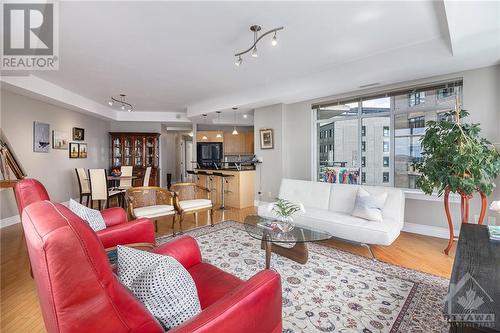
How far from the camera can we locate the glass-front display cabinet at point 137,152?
7.62 metres

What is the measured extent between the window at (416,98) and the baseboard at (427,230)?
197 cm

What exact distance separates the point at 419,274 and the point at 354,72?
2.92 m

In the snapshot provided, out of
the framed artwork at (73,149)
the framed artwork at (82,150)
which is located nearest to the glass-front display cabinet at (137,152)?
the framed artwork at (82,150)

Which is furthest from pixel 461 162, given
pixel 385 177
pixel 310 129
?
pixel 310 129

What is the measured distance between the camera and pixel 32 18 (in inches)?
96.1

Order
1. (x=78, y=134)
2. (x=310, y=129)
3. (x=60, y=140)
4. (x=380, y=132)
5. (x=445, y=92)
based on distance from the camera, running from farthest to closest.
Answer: (x=78, y=134) → (x=60, y=140) → (x=310, y=129) → (x=380, y=132) → (x=445, y=92)

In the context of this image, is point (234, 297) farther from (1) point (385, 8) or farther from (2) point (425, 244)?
(2) point (425, 244)

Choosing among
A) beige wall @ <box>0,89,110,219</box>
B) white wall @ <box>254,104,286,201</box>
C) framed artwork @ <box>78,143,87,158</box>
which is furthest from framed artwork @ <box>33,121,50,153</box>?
white wall @ <box>254,104,286,201</box>

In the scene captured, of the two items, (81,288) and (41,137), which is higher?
(41,137)

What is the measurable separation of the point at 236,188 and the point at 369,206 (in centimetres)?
323

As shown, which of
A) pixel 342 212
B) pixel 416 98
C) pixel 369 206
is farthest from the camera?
pixel 416 98

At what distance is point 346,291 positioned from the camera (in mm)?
2195

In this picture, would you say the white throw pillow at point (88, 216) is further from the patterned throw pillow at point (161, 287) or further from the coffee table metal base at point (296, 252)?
the coffee table metal base at point (296, 252)

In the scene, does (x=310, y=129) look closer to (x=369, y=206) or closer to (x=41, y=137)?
(x=369, y=206)
